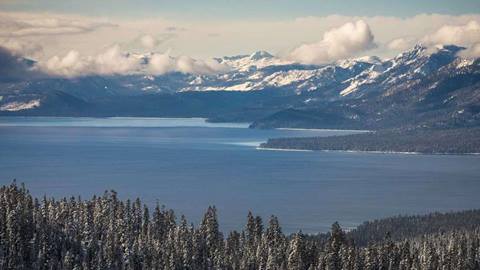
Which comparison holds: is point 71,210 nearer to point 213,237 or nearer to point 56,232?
point 56,232

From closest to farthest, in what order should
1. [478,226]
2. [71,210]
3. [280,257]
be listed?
[280,257], [71,210], [478,226]

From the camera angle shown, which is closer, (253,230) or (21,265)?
(21,265)

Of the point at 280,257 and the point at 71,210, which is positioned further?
the point at 71,210

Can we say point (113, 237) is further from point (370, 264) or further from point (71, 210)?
point (370, 264)

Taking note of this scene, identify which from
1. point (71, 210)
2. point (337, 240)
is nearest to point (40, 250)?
point (71, 210)

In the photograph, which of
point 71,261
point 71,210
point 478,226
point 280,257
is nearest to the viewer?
point 71,261

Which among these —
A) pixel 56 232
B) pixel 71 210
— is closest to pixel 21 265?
pixel 56 232
